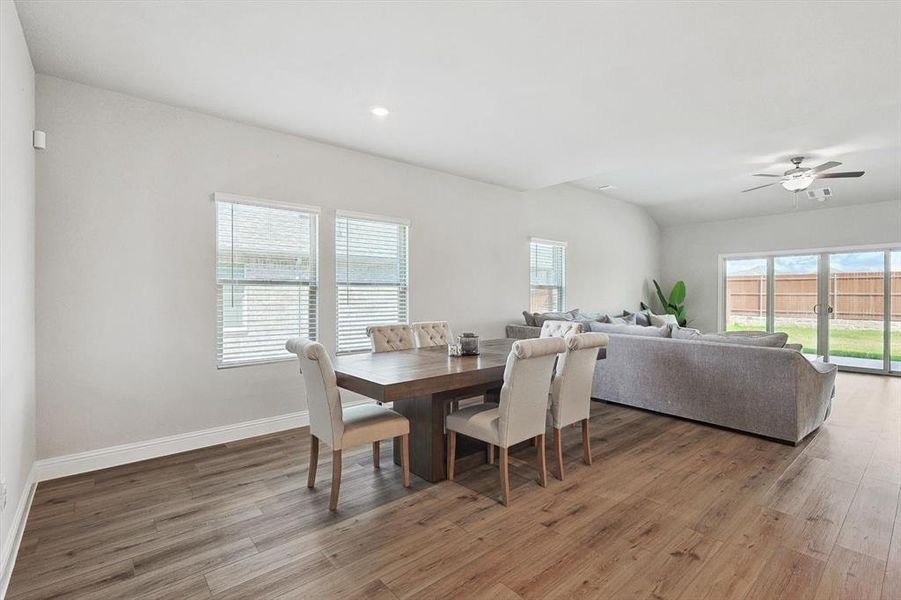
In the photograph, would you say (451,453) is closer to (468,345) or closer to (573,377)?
(468,345)

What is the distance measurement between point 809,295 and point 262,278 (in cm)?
872

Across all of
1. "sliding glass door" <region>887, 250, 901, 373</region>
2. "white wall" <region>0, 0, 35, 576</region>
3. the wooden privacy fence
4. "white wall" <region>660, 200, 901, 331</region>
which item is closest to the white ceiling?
A: "white wall" <region>0, 0, 35, 576</region>

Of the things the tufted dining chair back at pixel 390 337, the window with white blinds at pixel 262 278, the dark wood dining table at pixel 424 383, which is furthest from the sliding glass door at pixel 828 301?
the window with white blinds at pixel 262 278

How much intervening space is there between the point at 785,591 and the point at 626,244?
698cm

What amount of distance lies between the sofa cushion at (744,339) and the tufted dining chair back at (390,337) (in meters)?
2.69

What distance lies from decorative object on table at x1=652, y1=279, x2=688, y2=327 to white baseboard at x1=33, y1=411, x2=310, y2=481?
7.25 m

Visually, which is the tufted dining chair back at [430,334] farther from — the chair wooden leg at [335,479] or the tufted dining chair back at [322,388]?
the chair wooden leg at [335,479]

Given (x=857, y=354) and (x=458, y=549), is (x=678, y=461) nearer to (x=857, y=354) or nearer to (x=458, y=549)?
(x=458, y=549)

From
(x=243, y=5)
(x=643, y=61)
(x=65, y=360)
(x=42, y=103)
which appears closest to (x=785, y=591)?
(x=643, y=61)

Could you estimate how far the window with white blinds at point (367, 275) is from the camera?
4.55 metres

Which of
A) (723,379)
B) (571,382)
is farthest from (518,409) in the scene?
(723,379)

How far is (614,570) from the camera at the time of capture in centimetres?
205

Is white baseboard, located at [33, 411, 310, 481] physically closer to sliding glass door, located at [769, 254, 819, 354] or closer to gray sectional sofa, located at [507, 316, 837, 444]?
gray sectional sofa, located at [507, 316, 837, 444]

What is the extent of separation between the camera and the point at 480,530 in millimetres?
2396
